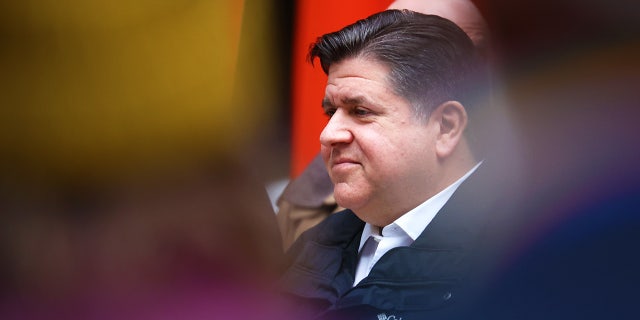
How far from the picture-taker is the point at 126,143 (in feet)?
3.97

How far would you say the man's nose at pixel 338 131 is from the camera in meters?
0.94

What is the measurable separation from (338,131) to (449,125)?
16 centimetres

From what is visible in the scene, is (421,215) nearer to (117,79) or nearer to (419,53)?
(419,53)

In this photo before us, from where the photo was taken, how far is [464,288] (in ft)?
2.94

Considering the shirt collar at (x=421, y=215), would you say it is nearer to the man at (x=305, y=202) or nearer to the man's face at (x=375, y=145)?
the man's face at (x=375, y=145)

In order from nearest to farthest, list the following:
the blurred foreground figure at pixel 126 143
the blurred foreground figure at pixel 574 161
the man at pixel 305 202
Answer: the blurred foreground figure at pixel 574 161 → the blurred foreground figure at pixel 126 143 → the man at pixel 305 202

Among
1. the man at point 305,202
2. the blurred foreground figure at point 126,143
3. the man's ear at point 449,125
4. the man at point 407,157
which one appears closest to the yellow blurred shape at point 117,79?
the blurred foreground figure at point 126,143

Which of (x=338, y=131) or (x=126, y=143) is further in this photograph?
(x=126, y=143)

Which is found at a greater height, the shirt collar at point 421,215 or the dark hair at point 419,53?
the dark hair at point 419,53

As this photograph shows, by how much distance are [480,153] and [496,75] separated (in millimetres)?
118

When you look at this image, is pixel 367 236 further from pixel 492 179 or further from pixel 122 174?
pixel 122 174

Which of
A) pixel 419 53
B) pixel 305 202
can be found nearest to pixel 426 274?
pixel 419 53

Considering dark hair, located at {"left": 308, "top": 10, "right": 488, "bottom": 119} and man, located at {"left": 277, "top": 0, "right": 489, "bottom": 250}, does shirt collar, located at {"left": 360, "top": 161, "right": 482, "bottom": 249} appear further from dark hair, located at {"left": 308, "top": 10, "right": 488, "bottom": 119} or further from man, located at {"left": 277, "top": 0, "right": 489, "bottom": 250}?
man, located at {"left": 277, "top": 0, "right": 489, "bottom": 250}

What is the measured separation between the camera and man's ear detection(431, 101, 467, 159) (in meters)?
0.94
